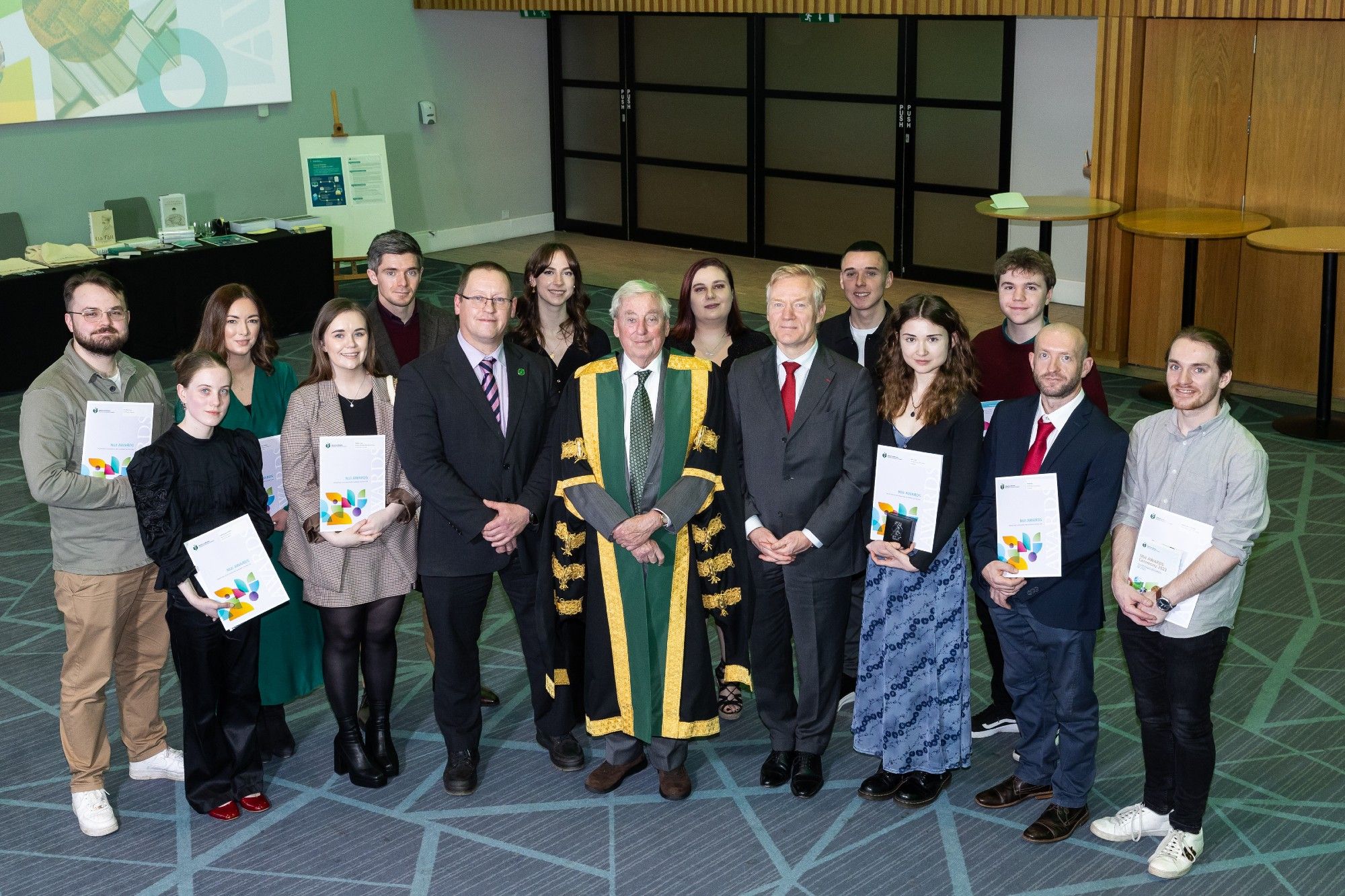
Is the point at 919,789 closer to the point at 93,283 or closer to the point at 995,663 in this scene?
the point at 995,663

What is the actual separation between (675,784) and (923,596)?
3.18ft

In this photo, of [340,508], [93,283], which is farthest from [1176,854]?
[93,283]

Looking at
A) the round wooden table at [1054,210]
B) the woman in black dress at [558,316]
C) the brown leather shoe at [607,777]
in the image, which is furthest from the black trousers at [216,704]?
the round wooden table at [1054,210]

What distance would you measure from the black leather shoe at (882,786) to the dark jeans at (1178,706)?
2.48 feet

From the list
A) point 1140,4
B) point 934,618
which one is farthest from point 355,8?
point 934,618

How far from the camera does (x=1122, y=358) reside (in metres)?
9.04

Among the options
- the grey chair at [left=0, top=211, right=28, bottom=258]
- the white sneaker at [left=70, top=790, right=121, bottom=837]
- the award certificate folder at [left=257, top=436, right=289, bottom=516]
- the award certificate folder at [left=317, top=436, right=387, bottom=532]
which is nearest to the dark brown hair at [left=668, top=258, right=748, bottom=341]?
the award certificate folder at [left=317, top=436, right=387, bottom=532]

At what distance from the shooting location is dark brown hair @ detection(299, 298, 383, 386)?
403 cm

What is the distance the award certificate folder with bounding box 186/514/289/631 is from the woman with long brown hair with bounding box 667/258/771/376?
1.47 meters

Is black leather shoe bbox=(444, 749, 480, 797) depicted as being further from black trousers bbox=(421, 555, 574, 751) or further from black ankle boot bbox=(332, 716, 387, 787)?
black ankle boot bbox=(332, 716, 387, 787)

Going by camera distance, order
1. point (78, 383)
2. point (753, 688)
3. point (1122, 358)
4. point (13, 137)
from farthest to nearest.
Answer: point (13, 137), point (1122, 358), point (753, 688), point (78, 383)

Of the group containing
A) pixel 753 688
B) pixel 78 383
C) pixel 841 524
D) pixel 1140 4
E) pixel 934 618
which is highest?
pixel 1140 4

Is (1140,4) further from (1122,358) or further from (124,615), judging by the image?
(124,615)

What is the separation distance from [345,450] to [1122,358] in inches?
254
